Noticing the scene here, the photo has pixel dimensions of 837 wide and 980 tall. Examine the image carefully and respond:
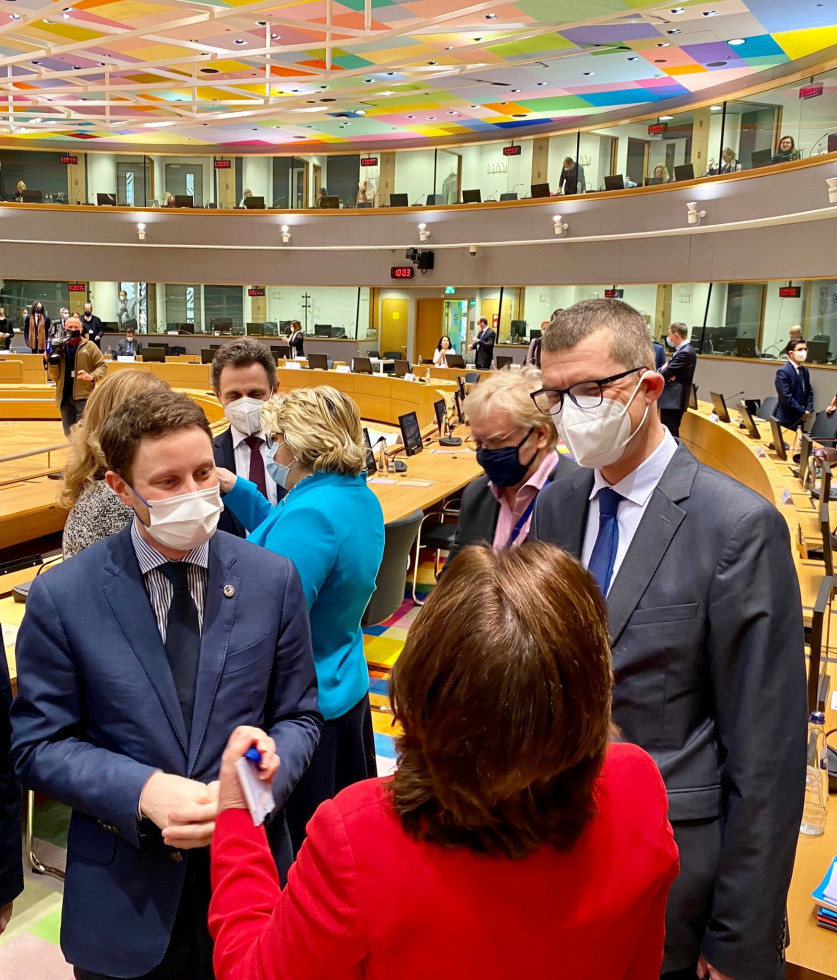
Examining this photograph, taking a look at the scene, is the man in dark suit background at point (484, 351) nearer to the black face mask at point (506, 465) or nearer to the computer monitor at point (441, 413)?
the computer monitor at point (441, 413)

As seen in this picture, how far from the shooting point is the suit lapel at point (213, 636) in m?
1.64

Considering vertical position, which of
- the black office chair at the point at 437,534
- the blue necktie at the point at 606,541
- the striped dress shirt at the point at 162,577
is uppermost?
the blue necktie at the point at 606,541

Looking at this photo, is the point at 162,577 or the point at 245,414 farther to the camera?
the point at 245,414

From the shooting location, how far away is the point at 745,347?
1414 centimetres

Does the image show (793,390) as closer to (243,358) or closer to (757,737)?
(243,358)

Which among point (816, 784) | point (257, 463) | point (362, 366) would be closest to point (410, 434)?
point (257, 463)

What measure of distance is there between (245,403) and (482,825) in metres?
2.77

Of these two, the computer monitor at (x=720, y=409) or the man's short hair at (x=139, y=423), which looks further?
the computer monitor at (x=720, y=409)

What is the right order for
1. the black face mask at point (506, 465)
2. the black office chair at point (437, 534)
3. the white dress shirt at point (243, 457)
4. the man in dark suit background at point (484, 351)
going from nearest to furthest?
1. the black face mask at point (506, 465)
2. the white dress shirt at point (243, 457)
3. the black office chair at point (437, 534)
4. the man in dark suit background at point (484, 351)

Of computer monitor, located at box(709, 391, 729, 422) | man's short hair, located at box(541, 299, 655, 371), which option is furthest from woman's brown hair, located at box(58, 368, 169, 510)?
computer monitor, located at box(709, 391, 729, 422)

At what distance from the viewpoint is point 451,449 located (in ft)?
28.4

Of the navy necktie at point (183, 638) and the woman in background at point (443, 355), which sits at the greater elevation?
the navy necktie at point (183, 638)

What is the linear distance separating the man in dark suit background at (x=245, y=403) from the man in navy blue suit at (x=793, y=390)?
790cm

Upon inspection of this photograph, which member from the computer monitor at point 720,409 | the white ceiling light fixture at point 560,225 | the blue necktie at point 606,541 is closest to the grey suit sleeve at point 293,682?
the blue necktie at point 606,541
